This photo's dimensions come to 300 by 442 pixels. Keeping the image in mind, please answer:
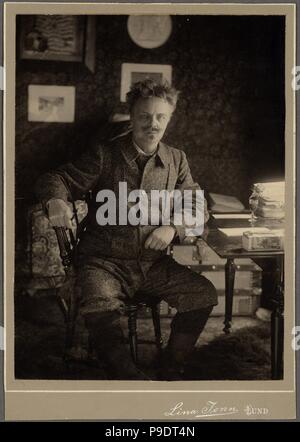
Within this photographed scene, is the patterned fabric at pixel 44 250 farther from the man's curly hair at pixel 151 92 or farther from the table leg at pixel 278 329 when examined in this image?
the table leg at pixel 278 329

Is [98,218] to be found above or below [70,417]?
above

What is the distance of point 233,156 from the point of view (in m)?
2.62

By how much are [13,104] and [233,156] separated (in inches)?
42.8

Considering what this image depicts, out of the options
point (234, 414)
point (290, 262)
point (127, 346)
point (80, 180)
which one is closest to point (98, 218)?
point (80, 180)

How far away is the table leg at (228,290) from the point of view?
262 cm

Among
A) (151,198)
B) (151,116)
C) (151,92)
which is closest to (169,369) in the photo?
(151,198)

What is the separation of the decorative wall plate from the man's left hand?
87 centimetres

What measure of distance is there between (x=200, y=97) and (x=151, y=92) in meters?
0.24

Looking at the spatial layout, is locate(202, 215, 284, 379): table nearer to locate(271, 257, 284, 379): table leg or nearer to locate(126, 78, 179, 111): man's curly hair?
locate(271, 257, 284, 379): table leg

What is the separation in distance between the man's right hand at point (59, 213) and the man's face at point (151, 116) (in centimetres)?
50

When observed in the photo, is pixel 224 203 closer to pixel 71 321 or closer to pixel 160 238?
pixel 160 238

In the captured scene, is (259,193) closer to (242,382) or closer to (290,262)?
(290,262)

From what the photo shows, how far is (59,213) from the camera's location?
8.51 feet
